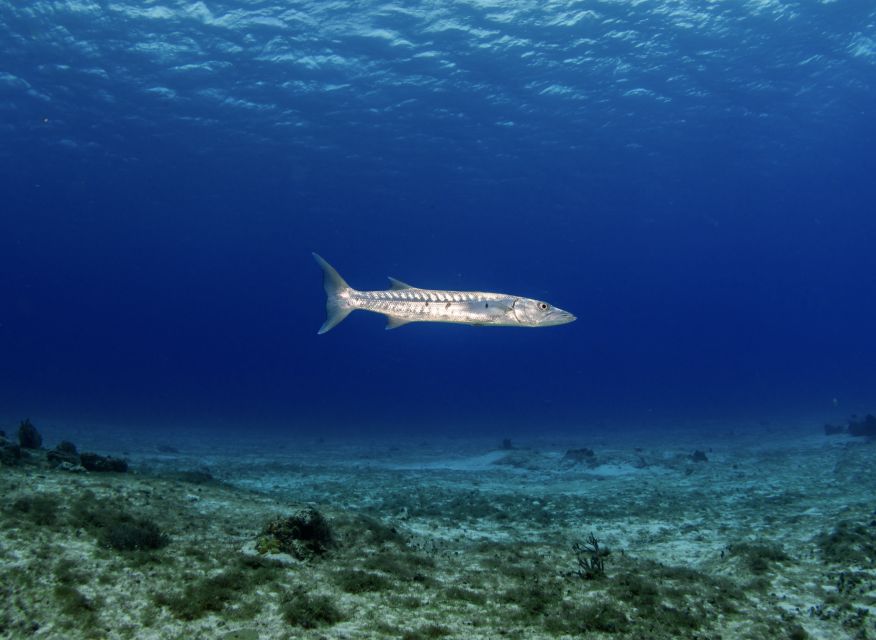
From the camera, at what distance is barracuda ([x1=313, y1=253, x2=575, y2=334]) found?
694cm

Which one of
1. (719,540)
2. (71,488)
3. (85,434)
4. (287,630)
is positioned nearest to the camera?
(287,630)

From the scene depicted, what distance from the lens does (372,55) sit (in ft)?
101

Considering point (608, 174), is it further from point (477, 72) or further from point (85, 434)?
point (85, 434)

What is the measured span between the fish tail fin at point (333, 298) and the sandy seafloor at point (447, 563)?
309cm

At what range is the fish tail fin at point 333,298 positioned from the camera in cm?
773

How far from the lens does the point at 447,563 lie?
6.48 metres

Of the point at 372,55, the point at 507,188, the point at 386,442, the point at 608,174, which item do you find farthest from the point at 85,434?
the point at 608,174

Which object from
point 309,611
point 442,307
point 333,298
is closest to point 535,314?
point 442,307

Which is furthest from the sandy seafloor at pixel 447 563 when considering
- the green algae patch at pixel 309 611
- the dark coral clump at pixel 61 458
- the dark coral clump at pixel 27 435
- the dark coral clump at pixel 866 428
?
the dark coral clump at pixel 866 428

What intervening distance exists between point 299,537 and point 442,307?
3.56m

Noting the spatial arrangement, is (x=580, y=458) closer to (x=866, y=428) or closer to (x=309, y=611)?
(x=866, y=428)

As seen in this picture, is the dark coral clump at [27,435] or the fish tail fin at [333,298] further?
the dark coral clump at [27,435]

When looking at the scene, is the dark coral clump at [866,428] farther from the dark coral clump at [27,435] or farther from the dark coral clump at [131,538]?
the dark coral clump at [27,435]

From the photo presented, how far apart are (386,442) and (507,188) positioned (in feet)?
117
